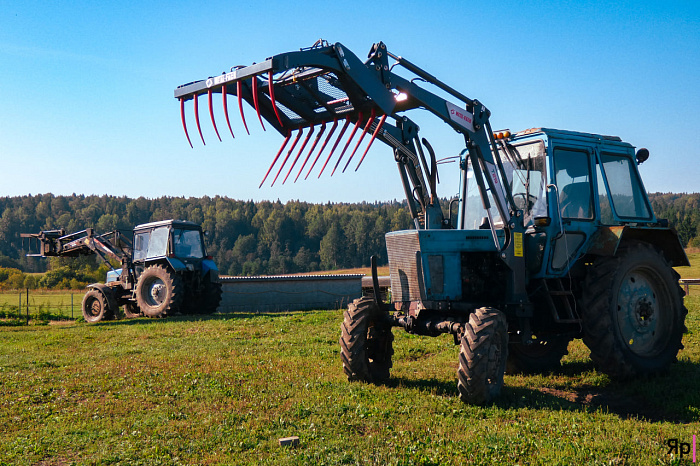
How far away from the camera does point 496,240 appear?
6566 millimetres

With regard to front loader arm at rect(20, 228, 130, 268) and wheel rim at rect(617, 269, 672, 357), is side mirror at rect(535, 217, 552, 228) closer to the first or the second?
wheel rim at rect(617, 269, 672, 357)

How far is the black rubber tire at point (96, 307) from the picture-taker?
17609 mm

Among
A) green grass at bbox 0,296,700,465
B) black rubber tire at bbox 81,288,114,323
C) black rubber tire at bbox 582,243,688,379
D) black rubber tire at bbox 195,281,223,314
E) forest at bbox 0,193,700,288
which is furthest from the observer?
forest at bbox 0,193,700,288

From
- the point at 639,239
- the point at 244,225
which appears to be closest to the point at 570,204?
the point at 639,239

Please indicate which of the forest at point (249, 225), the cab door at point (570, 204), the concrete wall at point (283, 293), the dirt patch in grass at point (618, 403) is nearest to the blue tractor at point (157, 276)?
the concrete wall at point (283, 293)

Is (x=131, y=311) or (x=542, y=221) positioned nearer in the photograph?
(x=542, y=221)

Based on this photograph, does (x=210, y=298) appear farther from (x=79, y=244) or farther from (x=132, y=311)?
(x=79, y=244)

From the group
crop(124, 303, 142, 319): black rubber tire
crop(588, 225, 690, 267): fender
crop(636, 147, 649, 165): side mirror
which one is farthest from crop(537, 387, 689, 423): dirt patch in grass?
crop(124, 303, 142, 319): black rubber tire

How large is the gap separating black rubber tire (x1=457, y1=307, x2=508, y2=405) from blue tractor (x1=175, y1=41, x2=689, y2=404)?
1 cm

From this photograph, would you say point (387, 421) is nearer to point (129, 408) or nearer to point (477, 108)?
point (129, 408)

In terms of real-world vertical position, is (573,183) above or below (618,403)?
above

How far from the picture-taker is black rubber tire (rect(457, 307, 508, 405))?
5.59 m

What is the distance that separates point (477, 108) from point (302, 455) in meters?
4.30

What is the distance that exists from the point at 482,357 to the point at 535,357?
2701 mm
